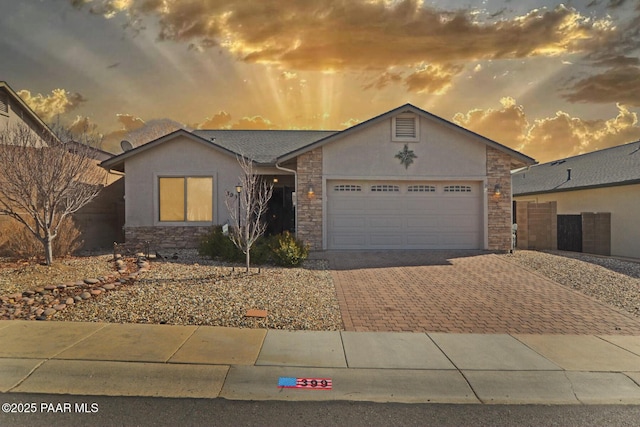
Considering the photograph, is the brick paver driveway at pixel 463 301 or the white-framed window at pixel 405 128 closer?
the brick paver driveway at pixel 463 301

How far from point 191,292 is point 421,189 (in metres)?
9.38

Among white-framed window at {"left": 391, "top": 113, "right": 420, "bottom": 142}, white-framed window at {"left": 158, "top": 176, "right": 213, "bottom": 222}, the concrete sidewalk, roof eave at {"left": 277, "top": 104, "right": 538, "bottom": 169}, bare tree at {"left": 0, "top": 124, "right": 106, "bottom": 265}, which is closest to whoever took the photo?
the concrete sidewalk

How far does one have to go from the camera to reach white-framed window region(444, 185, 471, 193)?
13.7 metres

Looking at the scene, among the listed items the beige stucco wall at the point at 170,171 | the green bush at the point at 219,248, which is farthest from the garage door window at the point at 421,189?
the green bush at the point at 219,248

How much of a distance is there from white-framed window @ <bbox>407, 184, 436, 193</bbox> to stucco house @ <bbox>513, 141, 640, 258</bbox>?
13.9 feet

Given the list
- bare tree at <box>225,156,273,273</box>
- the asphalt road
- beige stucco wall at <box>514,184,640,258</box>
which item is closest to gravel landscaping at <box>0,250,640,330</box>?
bare tree at <box>225,156,273,273</box>

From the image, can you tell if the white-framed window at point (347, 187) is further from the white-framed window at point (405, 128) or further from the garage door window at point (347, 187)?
the white-framed window at point (405, 128)

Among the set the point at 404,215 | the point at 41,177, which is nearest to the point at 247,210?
the point at 41,177

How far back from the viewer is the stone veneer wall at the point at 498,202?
13484 millimetres

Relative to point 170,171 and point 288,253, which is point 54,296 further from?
point 170,171

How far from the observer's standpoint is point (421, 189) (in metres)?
13.6

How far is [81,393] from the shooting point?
3.72 m

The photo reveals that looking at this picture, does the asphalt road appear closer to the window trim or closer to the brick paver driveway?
the brick paver driveway

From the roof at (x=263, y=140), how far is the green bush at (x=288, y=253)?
14.5ft
